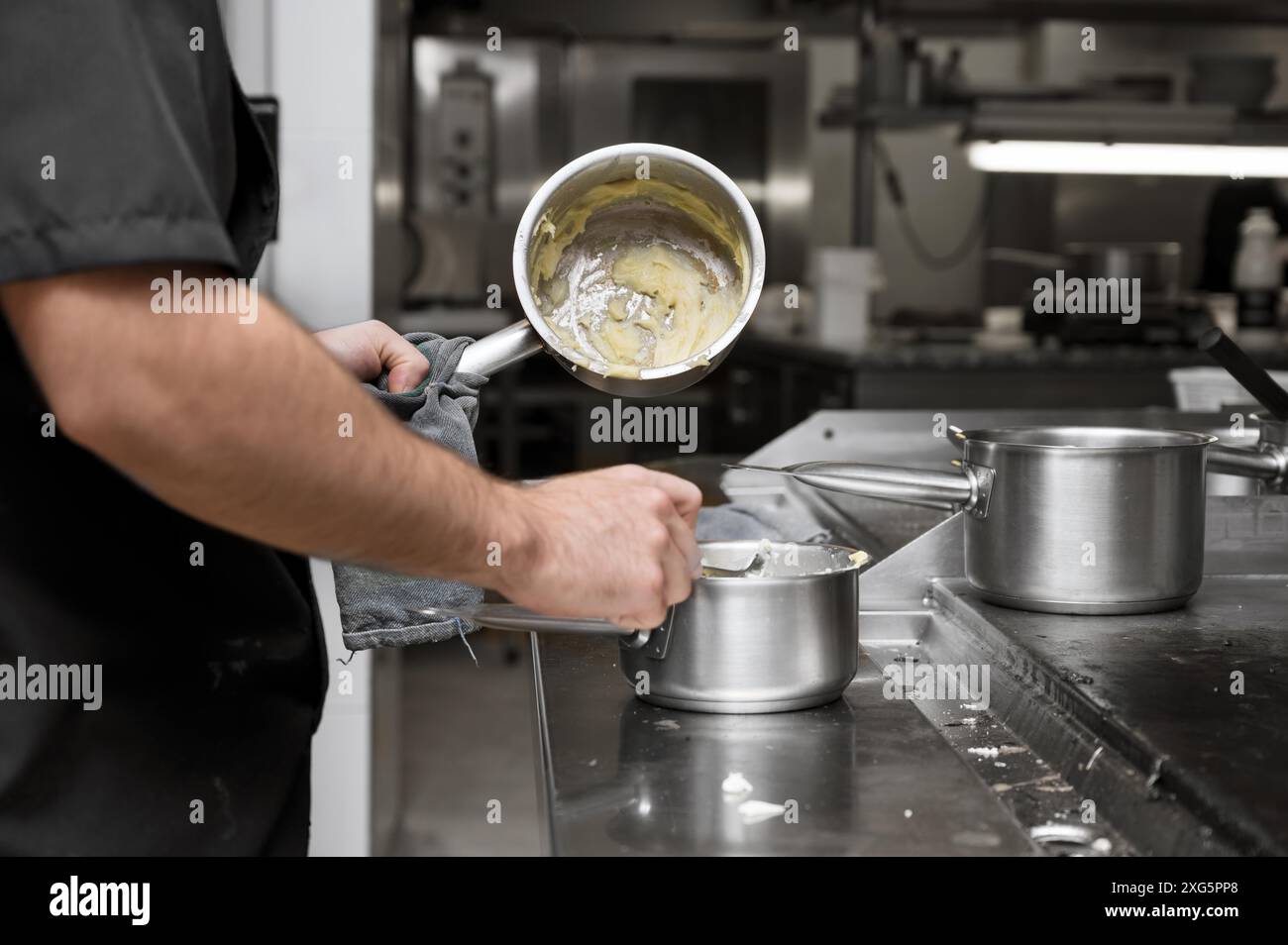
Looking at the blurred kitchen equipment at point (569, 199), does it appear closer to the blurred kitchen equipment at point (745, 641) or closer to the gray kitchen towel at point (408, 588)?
the gray kitchen towel at point (408, 588)

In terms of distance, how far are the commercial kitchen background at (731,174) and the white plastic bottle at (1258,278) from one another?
293 millimetres

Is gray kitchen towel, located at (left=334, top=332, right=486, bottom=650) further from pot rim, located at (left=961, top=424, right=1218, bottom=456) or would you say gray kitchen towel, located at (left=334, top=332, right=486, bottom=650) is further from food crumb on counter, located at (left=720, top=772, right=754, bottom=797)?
pot rim, located at (left=961, top=424, right=1218, bottom=456)

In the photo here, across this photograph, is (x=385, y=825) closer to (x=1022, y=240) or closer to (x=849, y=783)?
(x=849, y=783)

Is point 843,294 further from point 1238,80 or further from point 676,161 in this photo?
point 676,161

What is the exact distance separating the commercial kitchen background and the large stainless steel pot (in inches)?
28.1

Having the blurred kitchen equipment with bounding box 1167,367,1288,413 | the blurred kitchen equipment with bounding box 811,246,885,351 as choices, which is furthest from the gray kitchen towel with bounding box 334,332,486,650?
the blurred kitchen equipment with bounding box 811,246,885,351

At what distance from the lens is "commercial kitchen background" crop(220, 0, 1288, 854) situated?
246 cm

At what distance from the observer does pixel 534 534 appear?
0.99 m

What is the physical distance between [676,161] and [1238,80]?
185 inches

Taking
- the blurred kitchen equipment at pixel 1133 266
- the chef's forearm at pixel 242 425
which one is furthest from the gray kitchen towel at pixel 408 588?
the blurred kitchen equipment at pixel 1133 266

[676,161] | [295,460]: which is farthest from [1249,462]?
[295,460]

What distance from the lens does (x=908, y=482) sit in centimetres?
137

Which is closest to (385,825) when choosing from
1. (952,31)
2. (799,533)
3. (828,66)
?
(799,533)

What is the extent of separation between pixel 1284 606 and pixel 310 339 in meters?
1.01
